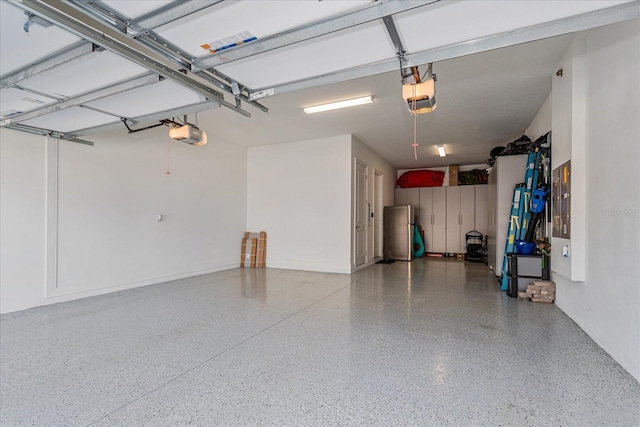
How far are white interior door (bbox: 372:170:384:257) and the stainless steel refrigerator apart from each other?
265mm

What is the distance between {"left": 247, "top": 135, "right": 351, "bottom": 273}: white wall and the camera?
623cm

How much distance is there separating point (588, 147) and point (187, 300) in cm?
482

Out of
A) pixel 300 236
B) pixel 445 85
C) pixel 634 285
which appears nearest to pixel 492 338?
pixel 634 285

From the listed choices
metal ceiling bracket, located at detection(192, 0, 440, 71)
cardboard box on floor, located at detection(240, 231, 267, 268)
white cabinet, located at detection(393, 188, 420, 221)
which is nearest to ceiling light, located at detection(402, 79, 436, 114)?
metal ceiling bracket, located at detection(192, 0, 440, 71)

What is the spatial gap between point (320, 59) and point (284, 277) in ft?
14.2

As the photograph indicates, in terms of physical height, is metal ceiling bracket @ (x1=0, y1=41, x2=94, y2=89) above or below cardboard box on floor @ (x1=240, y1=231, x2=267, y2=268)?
above

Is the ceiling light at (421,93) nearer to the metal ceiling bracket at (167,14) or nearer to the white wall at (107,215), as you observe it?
the metal ceiling bracket at (167,14)

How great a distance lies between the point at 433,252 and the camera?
959 centimetres

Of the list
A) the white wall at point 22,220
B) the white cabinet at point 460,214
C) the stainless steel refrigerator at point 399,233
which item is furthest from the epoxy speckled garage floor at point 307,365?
the white cabinet at point 460,214

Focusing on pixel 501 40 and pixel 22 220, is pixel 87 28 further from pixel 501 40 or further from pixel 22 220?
pixel 22 220

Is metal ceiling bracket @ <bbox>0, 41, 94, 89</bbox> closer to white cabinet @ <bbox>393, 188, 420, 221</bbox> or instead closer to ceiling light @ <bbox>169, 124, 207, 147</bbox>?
ceiling light @ <bbox>169, 124, 207, 147</bbox>

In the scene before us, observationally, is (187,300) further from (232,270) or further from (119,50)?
(119,50)

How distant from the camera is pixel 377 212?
8117mm

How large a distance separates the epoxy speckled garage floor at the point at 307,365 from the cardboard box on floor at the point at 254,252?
9.36 feet
